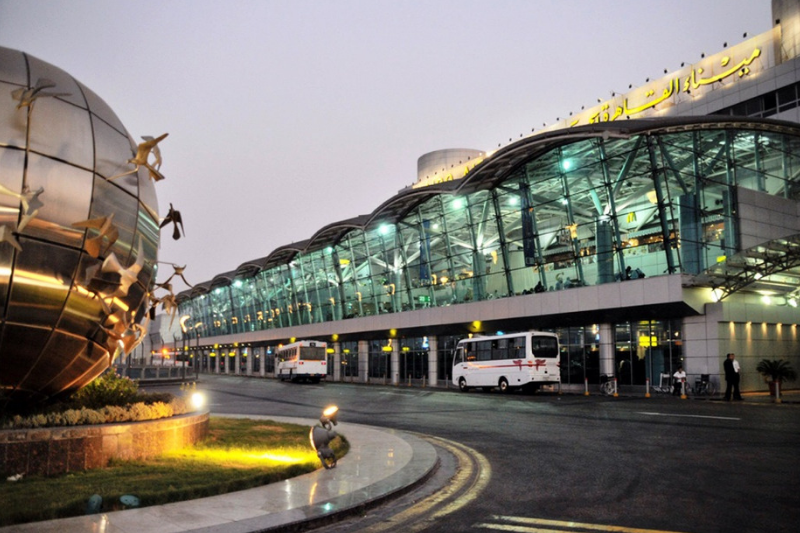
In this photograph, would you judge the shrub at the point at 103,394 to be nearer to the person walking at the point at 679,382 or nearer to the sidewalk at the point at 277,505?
the sidewalk at the point at 277,505

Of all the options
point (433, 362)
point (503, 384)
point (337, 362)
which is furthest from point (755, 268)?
point (337, 362)

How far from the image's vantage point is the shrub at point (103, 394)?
35.9 ft

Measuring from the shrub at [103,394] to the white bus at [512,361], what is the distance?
2403 cm

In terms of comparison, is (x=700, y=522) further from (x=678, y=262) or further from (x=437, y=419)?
(x=678, y=262)

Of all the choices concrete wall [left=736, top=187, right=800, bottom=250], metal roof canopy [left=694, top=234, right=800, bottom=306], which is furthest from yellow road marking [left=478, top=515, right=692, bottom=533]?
concrete wall [left=736, top=187, right=800, bottom=250]

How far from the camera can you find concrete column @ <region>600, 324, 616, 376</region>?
34.8 m

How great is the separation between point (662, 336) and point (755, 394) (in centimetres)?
486

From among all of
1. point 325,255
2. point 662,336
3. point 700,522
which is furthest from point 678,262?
point 325,255

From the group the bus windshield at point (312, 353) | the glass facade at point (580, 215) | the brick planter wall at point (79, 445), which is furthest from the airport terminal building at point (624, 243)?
the brick planter wall at point (79, 445)

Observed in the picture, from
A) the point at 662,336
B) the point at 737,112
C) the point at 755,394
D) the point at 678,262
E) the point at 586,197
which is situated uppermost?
the point at 737,112

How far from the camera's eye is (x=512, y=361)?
3381cm

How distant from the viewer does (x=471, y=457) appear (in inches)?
492

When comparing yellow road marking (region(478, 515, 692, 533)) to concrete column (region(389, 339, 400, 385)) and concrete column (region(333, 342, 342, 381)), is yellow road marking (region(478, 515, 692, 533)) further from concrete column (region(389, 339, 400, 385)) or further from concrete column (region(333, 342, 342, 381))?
concrete column (region(333, 342, 342, 381))

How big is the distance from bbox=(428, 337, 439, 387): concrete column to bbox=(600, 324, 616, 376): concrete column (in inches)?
585
